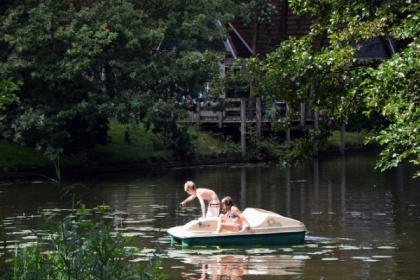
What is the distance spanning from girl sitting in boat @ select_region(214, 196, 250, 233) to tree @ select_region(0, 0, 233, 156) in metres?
18.2

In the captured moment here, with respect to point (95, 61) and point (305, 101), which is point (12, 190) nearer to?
point (95, 61)

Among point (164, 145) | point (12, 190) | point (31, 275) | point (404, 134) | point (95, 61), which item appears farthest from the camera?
point (164, 145)

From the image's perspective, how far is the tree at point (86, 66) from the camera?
4150cm

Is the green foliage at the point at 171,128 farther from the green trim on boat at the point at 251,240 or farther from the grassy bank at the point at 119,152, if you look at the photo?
the green trim on boat at the point at 251,240

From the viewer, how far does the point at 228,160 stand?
2046 inches

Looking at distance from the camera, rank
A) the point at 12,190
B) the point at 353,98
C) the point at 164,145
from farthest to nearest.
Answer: the point at 164,145 < the point at 12,190 < the point at 353,98

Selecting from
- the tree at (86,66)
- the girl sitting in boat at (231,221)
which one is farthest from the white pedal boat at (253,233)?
the tree at (86,66)

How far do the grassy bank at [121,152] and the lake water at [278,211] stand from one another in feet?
3.97

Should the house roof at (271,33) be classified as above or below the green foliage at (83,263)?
above

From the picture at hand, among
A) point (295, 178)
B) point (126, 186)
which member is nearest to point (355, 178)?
point (295, 178)

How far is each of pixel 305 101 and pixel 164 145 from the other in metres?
29.7

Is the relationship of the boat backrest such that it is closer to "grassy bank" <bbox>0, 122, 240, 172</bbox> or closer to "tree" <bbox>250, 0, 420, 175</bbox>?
"tree" <bbox>250, 0, 420, 175</bbox>

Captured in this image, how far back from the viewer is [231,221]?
2383 cm

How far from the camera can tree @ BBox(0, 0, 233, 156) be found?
41500 millimetres
